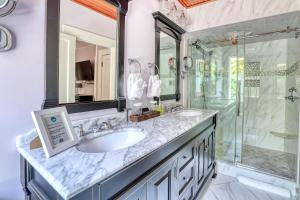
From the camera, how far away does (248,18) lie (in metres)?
2.14

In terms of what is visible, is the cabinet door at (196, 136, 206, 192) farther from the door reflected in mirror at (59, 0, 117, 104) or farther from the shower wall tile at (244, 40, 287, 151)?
the shower wall tile at (244, 40, 287, 151)

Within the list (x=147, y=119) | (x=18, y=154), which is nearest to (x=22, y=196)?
(x=18, y=154)

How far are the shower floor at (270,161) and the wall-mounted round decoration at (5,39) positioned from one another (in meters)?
2.89

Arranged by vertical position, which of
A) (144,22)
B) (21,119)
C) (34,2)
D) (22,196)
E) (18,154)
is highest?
(144,22)

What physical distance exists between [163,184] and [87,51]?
1.08m

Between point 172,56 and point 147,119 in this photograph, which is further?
point 172,56

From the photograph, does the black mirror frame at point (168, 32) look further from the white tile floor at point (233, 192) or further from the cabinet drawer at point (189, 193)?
the white tile floor at point (233, 192)

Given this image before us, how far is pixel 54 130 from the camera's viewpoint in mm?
868

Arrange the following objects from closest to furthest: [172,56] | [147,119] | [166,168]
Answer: [166,168]
[147,119]
[172,56]

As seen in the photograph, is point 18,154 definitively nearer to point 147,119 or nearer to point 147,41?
point 147,119

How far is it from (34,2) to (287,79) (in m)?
3.59

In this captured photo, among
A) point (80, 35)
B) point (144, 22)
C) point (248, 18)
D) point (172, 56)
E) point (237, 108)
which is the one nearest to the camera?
point (80, 35)

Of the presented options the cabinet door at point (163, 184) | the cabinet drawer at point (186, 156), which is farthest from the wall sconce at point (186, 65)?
the cabinet door at point (163, 184)

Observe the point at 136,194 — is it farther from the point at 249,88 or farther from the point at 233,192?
the point at 249,88
